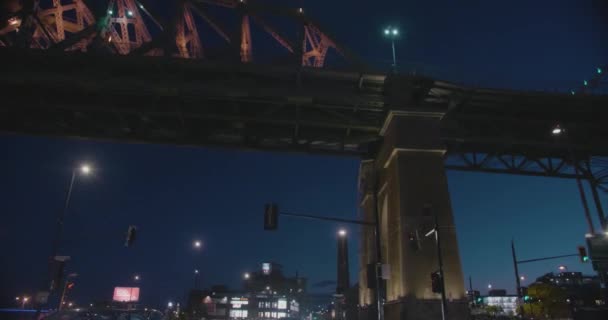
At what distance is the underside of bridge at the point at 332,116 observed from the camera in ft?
65.6

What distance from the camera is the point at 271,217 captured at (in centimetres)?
1700

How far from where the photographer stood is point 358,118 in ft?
83.1

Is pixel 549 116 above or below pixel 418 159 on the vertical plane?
above

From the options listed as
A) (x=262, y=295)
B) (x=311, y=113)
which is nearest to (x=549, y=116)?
(x=311, y=113)

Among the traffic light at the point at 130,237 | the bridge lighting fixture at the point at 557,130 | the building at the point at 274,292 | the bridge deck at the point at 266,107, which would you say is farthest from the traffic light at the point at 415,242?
the building at the point at 274,292

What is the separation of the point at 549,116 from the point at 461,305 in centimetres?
1614

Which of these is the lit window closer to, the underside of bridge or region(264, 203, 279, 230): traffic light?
the underside of bridge

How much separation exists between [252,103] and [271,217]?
36.6 ft

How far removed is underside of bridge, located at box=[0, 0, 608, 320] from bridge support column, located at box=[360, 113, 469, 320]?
0.06 metres

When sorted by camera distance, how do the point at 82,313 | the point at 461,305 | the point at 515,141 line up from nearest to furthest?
the point at 82,313
the point at 461,305
the point at 515,141

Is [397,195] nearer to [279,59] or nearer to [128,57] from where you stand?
[279,59]

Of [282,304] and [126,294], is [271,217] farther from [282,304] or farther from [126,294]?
[282,304]

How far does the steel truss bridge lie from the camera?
74.6 ft

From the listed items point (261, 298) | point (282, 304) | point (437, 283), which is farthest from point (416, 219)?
point (282, 304)
